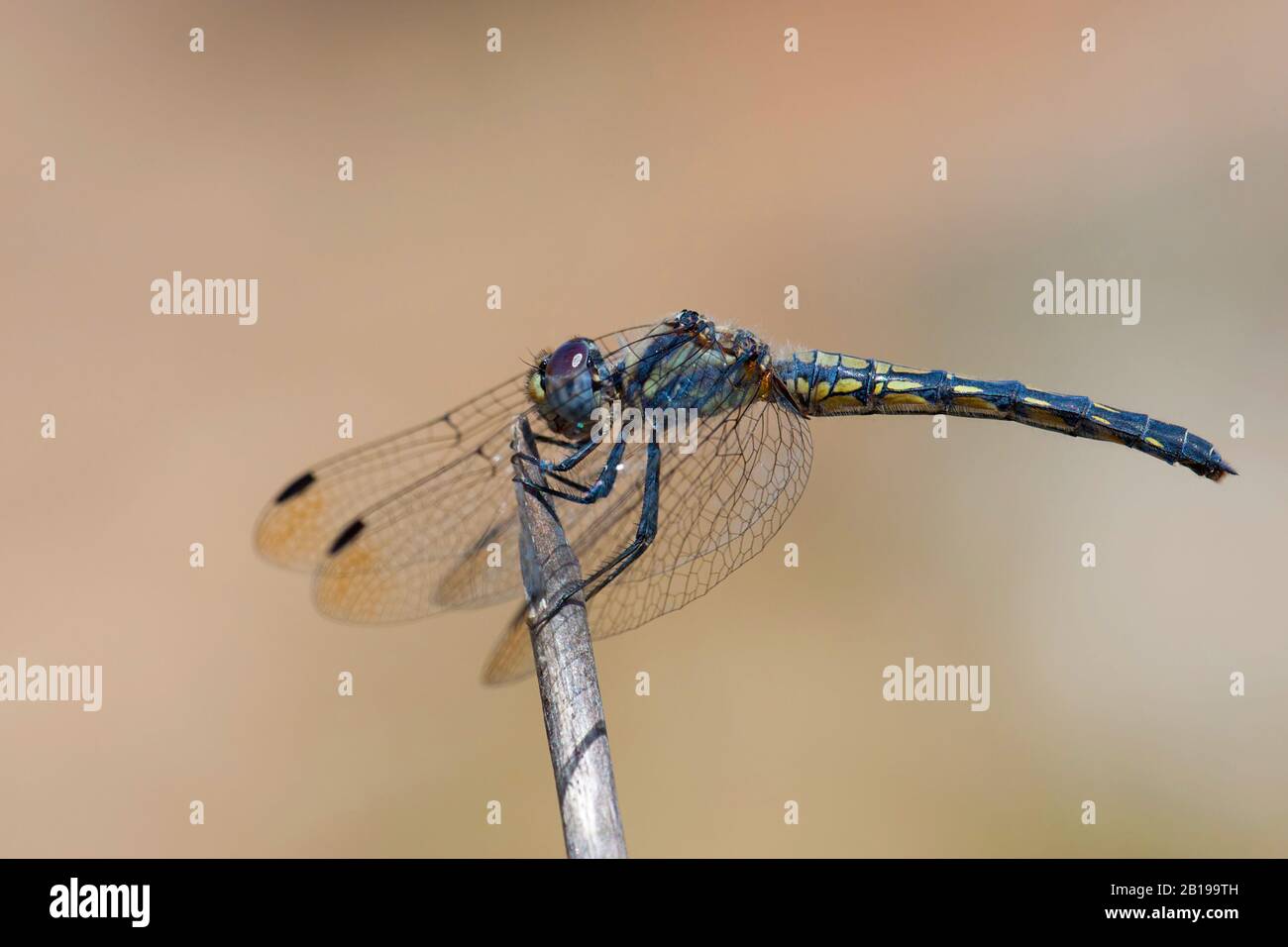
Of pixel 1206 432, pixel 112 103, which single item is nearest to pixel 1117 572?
pixel 1206 432

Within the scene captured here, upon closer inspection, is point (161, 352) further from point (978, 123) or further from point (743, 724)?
point (978, 123)

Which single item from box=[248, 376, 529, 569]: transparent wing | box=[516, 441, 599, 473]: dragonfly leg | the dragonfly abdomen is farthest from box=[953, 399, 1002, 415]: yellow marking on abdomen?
box=[248, 376, 529, 569]: transparent wing

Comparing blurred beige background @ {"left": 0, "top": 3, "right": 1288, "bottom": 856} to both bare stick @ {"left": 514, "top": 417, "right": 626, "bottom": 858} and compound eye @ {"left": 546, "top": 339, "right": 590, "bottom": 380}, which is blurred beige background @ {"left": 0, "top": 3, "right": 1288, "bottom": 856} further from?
bare stick @ {"left": 514, "top": 417, "right": 626, "bottom": 858}


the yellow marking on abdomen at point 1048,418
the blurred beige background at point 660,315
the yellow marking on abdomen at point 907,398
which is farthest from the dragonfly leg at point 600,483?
the blurred beige background at point 660,315

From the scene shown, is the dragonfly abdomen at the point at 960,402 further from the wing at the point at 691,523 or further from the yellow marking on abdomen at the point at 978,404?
the wing at the point at 691,523

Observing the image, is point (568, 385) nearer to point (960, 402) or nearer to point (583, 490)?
point (583, 490)

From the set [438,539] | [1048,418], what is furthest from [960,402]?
[438,539]
